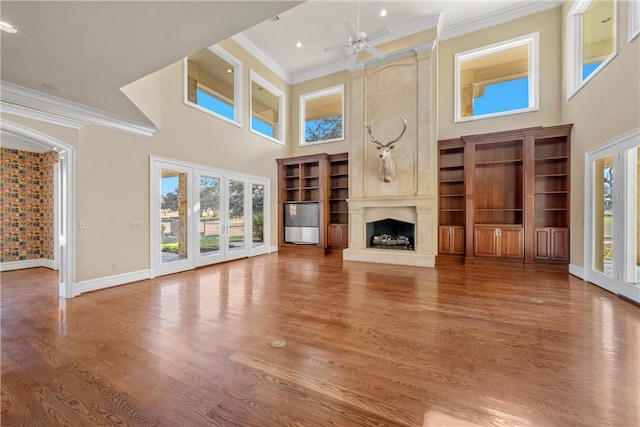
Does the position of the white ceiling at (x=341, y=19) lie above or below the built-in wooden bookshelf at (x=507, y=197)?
above

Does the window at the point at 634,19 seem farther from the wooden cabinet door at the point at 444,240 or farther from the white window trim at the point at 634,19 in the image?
the wooden cabinet door at the point at 444,240

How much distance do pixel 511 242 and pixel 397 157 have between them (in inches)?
125

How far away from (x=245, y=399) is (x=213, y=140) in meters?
5.71

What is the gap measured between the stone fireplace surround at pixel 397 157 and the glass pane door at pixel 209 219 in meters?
3.25

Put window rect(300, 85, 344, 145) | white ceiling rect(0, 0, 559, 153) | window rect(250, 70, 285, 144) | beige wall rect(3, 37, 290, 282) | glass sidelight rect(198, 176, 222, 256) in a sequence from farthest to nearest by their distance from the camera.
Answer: window rect(300, 85, 344, 145), window rect(250, 70, 285, 144), glass sidelight rect(198, 176, 222, 256), beige wall rect(3, 37, 290, 282), white ceiling rect(0, 0, 559, 153)

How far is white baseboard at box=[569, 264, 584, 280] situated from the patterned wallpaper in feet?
36.3

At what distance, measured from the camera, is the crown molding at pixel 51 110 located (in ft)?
10.9

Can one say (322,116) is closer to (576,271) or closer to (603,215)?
(603,215)

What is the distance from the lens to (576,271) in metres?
4.90

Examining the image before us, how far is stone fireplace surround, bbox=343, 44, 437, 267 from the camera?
6125 millimetres

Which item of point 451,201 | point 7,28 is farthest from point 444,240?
point 7,28

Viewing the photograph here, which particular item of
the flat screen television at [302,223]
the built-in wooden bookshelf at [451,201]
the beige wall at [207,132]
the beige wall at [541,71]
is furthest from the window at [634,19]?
the flat screen television at [302,223]

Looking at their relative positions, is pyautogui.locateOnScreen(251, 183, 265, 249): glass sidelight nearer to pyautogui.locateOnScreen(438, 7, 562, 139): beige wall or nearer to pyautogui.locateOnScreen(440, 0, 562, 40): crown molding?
pyautogui.locateOnScreen(438, 7, 562, 139): beige wall

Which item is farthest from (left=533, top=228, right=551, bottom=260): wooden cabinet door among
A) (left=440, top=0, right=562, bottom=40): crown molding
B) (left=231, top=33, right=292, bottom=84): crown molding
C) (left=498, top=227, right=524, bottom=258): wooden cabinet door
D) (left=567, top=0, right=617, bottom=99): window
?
(left=231, top=33, right=292, bottom=84): crown molding
